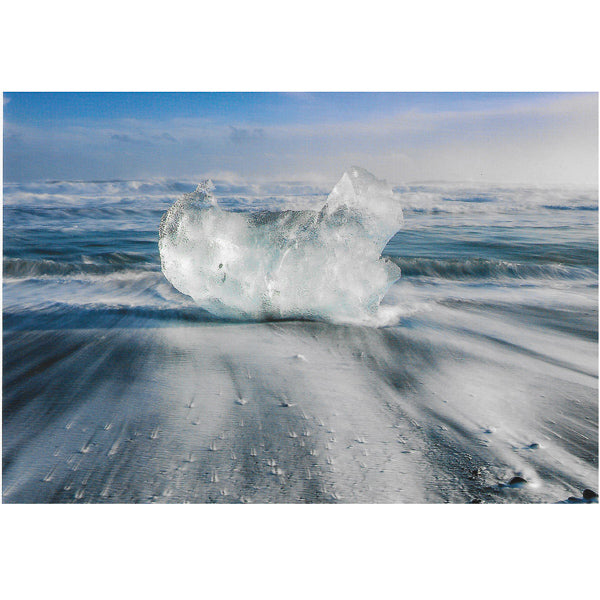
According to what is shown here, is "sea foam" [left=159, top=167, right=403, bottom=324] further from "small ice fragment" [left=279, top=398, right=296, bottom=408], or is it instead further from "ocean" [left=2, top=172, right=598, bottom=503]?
"small ice fragment" [left=279, top=398, right=296, bottom=408]

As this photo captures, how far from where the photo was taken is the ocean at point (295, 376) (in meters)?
2.08

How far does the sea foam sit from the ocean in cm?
1

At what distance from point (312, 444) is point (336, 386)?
2.04ft

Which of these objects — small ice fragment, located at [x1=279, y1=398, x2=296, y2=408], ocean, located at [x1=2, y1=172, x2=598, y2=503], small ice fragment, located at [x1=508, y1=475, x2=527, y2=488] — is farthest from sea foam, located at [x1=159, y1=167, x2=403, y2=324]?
small ice fragment, located at [x1=508, y1=475, x2=527, y2=488]

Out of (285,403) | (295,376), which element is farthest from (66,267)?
(285,403)

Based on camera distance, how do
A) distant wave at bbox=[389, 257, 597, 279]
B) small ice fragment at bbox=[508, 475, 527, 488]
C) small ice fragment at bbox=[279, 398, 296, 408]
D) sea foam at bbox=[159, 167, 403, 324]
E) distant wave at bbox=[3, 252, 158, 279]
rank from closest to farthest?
1. small ice fragment at bbox=[508, 475, 527, 488]
2. small ice fragment at bbox=[279, 398, 296, 408]
3. sea foam at bbox=[159, 167, 403, 324]
4. distant wave at bbox=[3, 252, 158, 279]
5. distant wave at bbox=[389, 257, 597, 279]

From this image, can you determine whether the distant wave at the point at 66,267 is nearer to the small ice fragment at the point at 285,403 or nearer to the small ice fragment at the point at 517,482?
the small ice fragment at the point at 285,403

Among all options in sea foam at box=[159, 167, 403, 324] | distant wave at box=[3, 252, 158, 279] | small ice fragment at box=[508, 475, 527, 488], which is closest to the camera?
small ice fragment at box=[508, 475, 527, 488]

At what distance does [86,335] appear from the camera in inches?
141

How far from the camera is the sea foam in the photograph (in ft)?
11.8

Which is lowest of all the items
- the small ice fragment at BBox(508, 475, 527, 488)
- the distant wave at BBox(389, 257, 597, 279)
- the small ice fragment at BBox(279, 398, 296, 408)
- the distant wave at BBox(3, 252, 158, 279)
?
the small ice fragment at BBox(508, 475, 527, 488)

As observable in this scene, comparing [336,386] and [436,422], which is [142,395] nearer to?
[336,386]

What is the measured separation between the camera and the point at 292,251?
3.58 meters

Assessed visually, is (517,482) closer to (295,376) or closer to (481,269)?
(295,376)
